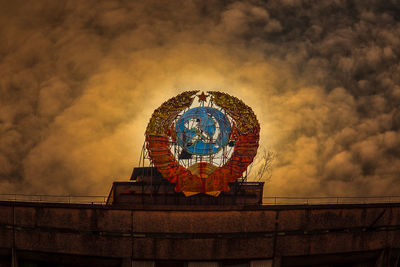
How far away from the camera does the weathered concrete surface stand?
2380 centimetres

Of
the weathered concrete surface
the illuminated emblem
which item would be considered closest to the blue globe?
the illuminated emblem

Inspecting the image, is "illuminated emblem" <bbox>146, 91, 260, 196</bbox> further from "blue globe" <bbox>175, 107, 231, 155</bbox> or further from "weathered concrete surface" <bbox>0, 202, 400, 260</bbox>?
"weathered concrete surface" <bbox>0, 202, 400, 260</bbox>

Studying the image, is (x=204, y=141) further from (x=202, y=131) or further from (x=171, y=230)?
(x=171, y=230)

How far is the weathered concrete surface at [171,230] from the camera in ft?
78.1

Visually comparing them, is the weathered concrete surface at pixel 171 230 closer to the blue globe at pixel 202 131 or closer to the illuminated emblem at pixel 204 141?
the illuminated emblem at pixel 204 141

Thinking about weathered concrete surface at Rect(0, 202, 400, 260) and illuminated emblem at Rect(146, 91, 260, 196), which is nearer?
weathered concrete surface at Rect(0, 202, 400, 260)

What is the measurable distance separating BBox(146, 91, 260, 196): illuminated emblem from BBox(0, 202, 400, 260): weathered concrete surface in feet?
9.86

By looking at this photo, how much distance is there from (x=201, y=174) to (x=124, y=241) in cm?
691

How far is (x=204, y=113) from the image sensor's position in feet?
91.1

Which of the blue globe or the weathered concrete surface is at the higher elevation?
the blue globe

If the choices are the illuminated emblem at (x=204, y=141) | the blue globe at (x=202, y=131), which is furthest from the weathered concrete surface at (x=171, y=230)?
the blue globe at (x=202, y=131)

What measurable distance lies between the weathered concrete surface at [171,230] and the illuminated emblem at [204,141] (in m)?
3.00

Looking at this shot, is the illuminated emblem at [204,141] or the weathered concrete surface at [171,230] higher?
the illuminated emblem at [204,141]

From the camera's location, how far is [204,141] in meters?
27.3
